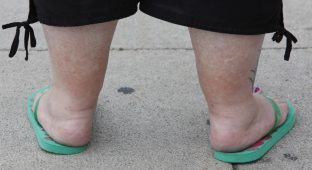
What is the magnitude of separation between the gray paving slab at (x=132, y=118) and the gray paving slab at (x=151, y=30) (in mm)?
112

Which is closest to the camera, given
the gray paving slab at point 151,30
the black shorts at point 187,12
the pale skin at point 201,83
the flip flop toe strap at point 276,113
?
the black shorts at point 187,12

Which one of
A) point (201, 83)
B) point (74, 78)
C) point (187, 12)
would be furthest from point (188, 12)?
point (74, 78)

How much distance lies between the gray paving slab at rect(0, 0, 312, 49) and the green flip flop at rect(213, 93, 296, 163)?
73cm

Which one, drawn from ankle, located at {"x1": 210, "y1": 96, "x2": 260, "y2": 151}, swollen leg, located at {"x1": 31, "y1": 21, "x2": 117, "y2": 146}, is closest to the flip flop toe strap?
ankle, located at {"x1": 210, "y1": 96, "x2": 260, "y2": 151}

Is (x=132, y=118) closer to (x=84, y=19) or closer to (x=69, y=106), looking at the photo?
(x=69, y=106)

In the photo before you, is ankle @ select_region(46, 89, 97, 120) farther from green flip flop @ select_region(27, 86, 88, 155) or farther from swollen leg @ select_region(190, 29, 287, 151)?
swollen leg @ select_region(190, 29, 287, 151)

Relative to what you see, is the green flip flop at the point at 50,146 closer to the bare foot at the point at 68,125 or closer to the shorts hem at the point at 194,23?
the bare foot at the point at 68,125

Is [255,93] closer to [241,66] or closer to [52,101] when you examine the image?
[241,66]

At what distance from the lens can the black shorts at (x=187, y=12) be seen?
59.7 inches

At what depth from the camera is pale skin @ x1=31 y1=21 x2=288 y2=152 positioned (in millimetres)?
1634

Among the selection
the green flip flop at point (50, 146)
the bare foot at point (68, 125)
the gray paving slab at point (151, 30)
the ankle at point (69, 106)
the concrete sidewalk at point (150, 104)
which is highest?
the ankle at point (69, 106)

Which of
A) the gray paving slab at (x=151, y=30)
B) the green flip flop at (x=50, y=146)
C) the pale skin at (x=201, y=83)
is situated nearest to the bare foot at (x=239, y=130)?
the pale skin at (x=201, y=83)

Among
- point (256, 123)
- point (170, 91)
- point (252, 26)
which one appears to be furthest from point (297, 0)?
point (252, 26)

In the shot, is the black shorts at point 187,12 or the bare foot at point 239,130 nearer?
the black shorts at point 187,12
